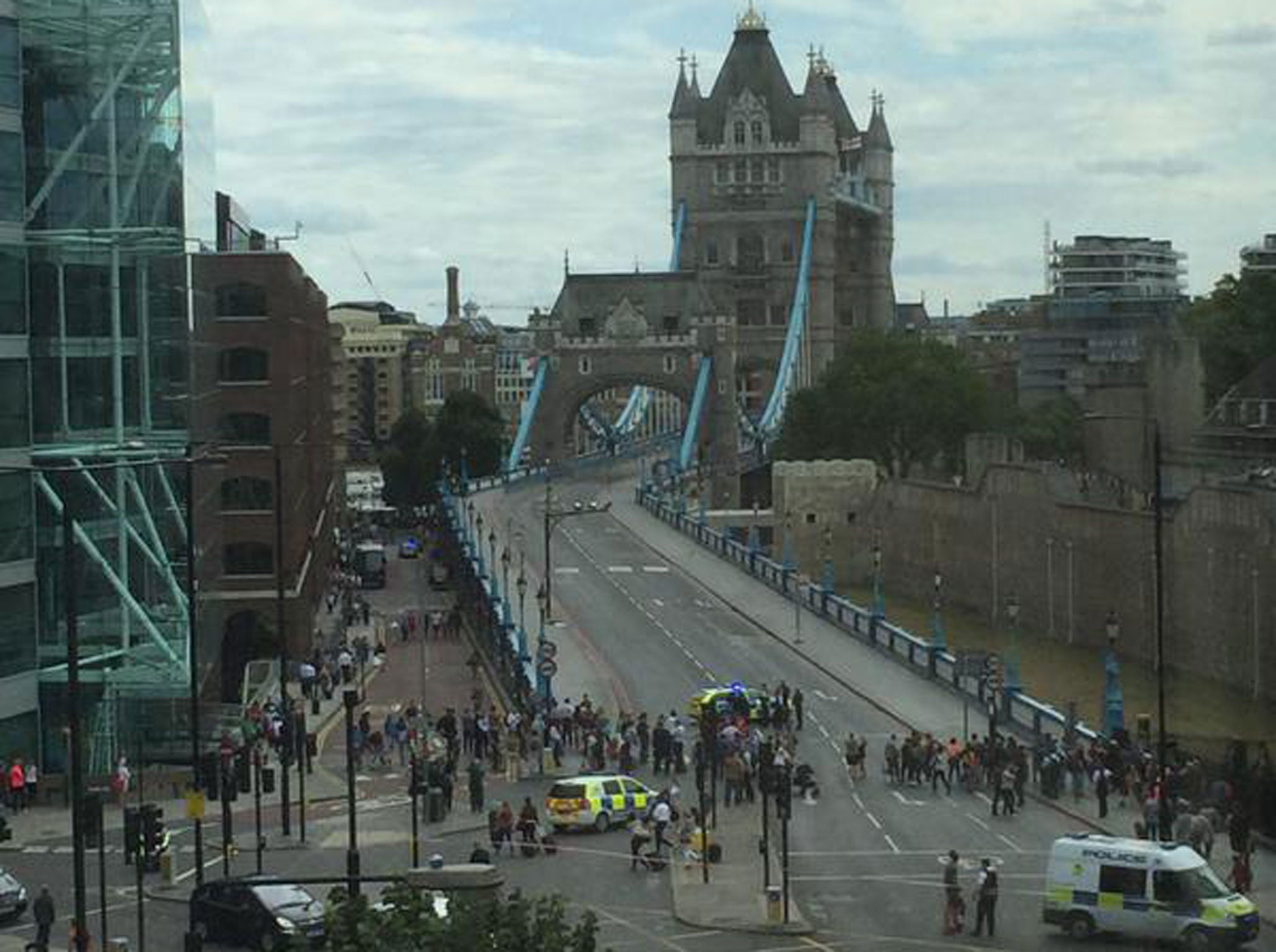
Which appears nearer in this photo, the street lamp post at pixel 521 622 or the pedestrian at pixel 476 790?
the pedestrian at pixel 476 790

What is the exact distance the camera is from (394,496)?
164 meters

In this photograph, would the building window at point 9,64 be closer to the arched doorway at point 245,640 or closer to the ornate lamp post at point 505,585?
the ornate lamp post at point 505,585

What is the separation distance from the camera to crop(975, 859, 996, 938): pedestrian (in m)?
34.3

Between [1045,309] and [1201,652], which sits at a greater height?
[1045,309]

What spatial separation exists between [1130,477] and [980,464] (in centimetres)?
1013

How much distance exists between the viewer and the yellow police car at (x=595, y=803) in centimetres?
4481

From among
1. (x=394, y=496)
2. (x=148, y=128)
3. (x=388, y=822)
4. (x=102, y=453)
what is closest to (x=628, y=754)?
(x=388, y=822)

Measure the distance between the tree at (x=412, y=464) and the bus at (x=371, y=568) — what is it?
157 feet

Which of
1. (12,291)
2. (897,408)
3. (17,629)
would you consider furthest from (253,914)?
(897,408)

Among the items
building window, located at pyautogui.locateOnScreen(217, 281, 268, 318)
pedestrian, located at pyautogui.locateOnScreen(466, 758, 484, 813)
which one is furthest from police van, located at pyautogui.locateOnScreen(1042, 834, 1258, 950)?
building window, located at pyautogui.locateOnScreen(217, 281, 268, 318)

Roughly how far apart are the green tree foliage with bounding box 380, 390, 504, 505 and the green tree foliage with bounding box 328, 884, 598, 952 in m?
133

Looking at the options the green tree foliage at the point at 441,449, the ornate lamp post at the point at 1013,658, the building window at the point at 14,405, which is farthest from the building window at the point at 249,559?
the green tree foliage at the point at 441,449

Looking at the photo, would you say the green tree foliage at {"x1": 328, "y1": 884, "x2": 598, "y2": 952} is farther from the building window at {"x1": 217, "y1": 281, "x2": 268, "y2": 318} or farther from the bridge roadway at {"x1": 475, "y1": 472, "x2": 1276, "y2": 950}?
the building window at {"x1": 217, "y1": 281, "x2": 268, "y2": 318}

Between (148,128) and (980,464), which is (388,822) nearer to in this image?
(148,128)
